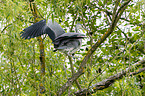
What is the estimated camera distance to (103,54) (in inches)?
122

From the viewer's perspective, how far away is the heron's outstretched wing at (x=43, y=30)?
232 cm

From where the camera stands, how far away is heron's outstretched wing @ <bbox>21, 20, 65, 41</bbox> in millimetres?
2319

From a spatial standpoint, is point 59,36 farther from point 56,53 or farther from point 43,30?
point 56,53

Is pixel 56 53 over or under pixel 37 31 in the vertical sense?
under

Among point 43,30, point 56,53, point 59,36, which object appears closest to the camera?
point 59,36

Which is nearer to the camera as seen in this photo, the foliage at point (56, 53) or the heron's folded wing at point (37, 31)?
the foliage at point (56, 53)

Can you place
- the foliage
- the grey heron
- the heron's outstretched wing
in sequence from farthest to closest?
the heron's outstretched wing
the grey heron
the foliage

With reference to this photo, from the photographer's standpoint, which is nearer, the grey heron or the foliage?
the foliage

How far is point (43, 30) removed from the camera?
2410 millimetres

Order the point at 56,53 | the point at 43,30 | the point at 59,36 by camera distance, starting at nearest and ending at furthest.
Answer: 1. the point at 59,36
2. the point at 43,30
3. the point at 56,53

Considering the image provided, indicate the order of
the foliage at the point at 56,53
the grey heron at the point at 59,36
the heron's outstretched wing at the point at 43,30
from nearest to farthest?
the foliage at the point at 56,53
the grey heron at the point at 59,36
the heron's outstretched wing at the point at 43,30

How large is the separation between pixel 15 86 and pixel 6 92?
14cm

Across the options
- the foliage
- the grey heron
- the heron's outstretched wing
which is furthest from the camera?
the heron's outstretched wing

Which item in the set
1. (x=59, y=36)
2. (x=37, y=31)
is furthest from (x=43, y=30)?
(x=59, y=36)
